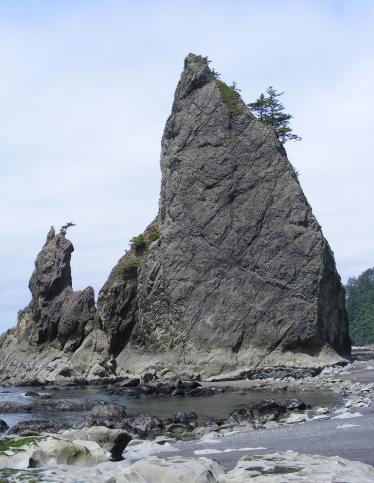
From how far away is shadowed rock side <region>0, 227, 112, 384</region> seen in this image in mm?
62094

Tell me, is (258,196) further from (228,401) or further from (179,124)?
(228,401)

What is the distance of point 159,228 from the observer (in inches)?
2520

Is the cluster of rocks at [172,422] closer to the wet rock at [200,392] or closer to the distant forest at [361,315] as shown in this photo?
the wet rock at [200,392]

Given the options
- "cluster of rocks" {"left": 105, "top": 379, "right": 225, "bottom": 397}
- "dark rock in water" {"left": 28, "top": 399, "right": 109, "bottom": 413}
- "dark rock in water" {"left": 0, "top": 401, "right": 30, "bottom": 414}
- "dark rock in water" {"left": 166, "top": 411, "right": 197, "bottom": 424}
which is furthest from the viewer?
"cluster of rocks" {"left": 105, "top": 379, "right": 225, "bottom": 397}

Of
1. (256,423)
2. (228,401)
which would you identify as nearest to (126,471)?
(256,423)

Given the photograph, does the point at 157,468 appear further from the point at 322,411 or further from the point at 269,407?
the point at 269,407

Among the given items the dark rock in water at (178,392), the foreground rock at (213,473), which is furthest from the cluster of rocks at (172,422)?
the dark rock in water at (178,392)

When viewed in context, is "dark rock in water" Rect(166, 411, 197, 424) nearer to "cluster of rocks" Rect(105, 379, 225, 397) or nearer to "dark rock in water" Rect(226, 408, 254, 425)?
"dark rock in water" Rect(226, 408, 254, 425)

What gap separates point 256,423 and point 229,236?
33.1 m

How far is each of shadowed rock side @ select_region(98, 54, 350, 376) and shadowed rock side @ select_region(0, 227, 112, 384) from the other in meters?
2.90

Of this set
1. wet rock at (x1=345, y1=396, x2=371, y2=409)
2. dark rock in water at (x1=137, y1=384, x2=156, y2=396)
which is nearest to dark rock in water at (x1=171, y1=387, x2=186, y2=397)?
dark rock in water at (x1=137, y1=384, x2=156, y2=396)

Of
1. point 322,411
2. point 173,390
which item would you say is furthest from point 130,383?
point 322,411

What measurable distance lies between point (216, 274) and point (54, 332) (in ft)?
71.0

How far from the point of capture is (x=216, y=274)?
2206 inches
